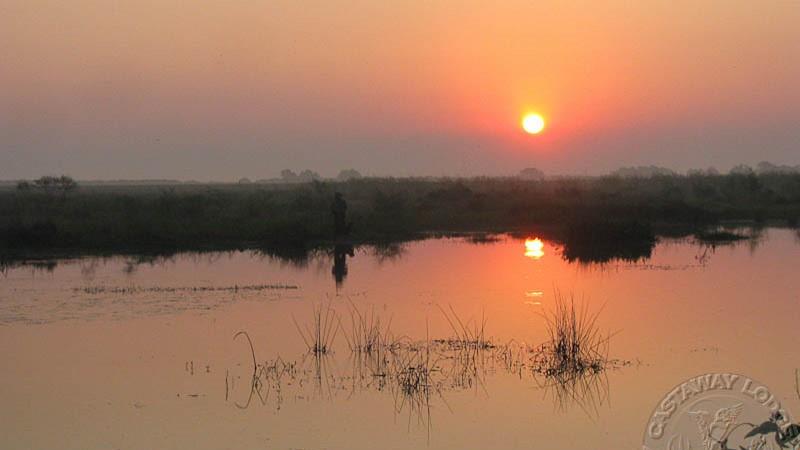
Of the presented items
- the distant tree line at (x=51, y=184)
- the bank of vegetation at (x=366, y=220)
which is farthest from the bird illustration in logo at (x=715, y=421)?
the distant tree line at (x=51, y=184)

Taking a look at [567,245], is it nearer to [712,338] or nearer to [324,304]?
[324,304]

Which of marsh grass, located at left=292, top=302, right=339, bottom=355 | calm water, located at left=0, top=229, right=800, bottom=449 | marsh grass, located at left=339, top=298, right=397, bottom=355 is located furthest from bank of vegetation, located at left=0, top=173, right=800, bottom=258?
marsh grass, located at left=339, top=298, right=397, bottom=355

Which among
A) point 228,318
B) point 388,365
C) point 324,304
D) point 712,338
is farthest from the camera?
point 324,304

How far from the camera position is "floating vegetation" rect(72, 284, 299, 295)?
1655 cm

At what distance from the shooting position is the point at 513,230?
31188mm

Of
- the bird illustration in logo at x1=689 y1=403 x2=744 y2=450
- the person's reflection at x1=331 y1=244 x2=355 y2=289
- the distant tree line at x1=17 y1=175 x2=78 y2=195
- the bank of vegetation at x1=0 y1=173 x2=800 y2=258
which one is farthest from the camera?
the distant tree line at x1=17 y1=175 x2=78 y2=195

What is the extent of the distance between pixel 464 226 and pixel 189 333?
19932 millimetres

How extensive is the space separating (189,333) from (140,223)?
14.0 meters

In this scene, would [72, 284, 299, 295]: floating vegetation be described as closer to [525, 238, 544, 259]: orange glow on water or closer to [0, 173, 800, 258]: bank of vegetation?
[0, 173, 800, 258]: bank of vegetation

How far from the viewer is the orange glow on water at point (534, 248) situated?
894 inches

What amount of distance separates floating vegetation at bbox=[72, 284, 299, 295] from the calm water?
0.16ft

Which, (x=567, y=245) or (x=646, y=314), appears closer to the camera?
(x=646, y=314)

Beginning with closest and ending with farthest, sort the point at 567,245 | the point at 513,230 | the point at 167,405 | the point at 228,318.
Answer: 1. the point at 167,405
2. the point at 228,318
3. the point at 567,245
4. the point at 513,230

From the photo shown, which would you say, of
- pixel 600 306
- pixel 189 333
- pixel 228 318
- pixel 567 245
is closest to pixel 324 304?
pixel 228 318
